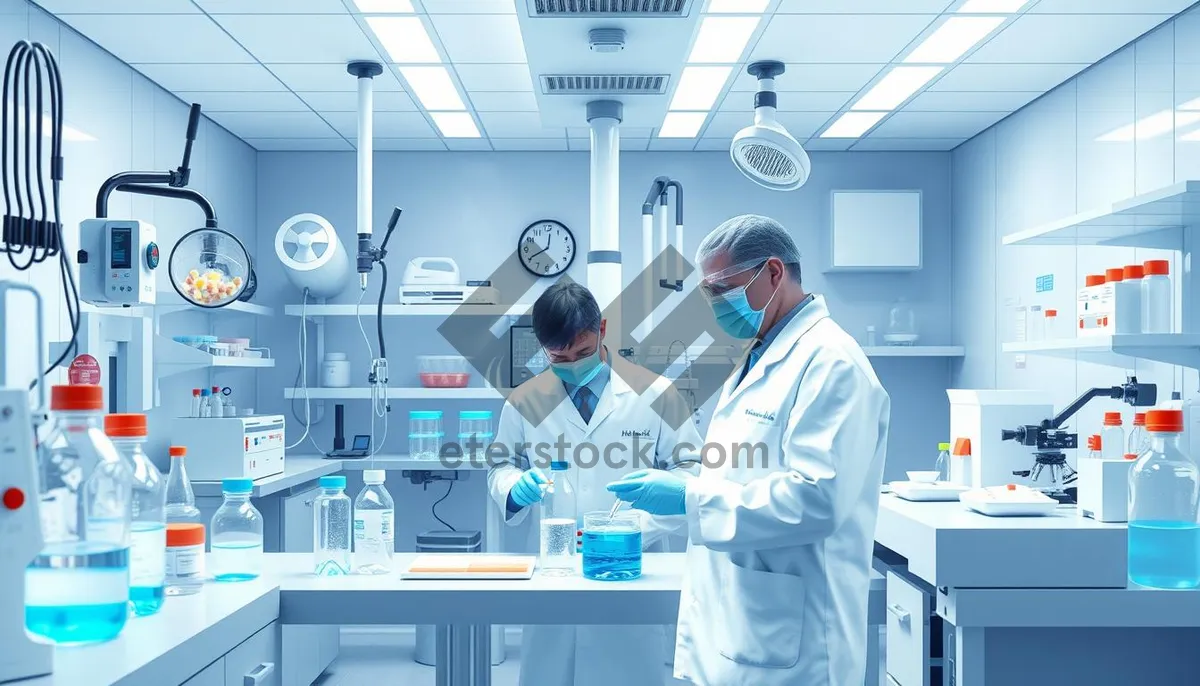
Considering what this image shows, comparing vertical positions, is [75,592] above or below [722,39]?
below

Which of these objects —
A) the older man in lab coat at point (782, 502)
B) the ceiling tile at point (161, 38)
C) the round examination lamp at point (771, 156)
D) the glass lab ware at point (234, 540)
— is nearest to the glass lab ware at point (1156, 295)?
the round examination lamp at point (771, 156)

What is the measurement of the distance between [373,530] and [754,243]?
36.7 inches

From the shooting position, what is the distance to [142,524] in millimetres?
1447

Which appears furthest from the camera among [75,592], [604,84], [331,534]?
[604,84]

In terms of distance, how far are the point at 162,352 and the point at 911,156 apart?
3720 mm

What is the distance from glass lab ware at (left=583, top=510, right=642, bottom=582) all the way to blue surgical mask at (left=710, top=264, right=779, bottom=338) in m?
0.45

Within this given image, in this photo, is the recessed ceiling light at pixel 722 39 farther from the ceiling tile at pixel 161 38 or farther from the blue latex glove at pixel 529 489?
the blue latex glove at pixel 529 489

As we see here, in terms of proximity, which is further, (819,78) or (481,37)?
(819,78)

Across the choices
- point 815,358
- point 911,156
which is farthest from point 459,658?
point 911,156

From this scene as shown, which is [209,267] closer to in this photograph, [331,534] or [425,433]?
[331,534]

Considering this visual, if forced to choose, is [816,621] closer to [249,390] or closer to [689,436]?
[689,436]

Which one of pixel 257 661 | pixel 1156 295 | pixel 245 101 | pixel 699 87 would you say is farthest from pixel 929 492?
pixel 245 101

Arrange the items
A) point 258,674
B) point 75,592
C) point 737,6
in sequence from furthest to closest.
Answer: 1. point 737,6
2. point 258,674
3. point 75,592

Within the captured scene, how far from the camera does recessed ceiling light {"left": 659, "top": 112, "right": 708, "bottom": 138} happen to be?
Result: 4.09 m
